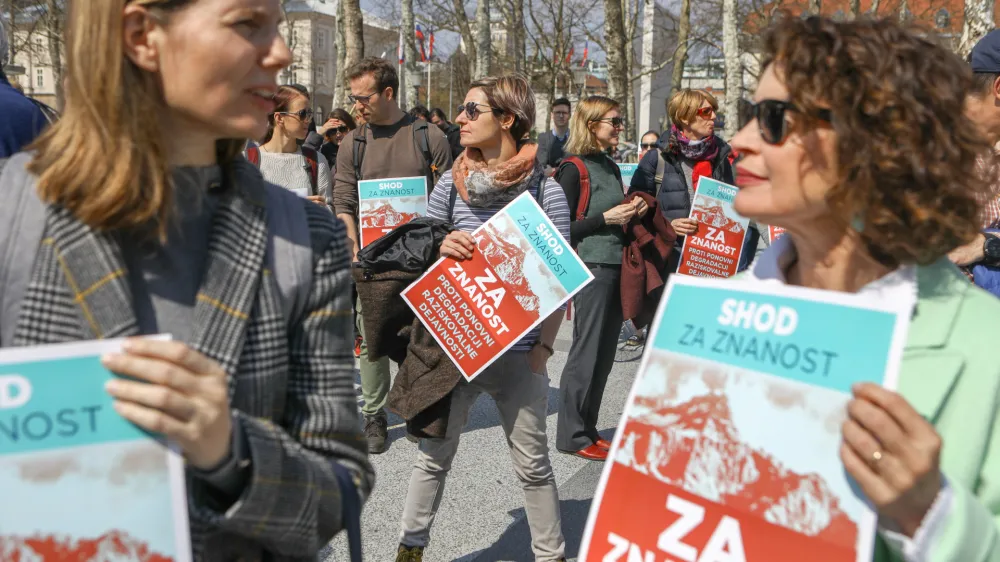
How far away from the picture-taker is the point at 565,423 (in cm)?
540

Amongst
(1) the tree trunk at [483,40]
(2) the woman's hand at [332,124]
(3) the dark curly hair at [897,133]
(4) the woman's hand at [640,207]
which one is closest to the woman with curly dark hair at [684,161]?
(4) the woman's hand at [640,207]

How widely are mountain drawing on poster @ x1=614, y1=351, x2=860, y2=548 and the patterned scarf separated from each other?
230cm

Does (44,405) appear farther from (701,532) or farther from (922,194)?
(922,194)

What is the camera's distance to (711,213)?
18.7 ft

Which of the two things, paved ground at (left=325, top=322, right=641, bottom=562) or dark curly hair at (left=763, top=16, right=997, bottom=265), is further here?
paved ground at (left=325, top=322, right=641, bottom=562)

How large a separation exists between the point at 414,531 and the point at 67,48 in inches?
107

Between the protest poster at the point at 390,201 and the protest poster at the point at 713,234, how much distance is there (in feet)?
5.49

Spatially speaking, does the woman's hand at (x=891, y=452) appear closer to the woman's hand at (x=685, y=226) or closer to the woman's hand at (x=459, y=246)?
the woman's hand at (x=459, y=246)

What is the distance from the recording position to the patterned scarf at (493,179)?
3.86 meters

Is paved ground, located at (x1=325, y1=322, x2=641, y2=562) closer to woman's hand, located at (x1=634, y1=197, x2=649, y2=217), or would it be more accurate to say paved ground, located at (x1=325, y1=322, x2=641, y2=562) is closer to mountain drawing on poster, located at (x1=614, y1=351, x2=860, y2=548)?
woman's hand, located at (x1=634, y1=197, x2=649, y2=217)

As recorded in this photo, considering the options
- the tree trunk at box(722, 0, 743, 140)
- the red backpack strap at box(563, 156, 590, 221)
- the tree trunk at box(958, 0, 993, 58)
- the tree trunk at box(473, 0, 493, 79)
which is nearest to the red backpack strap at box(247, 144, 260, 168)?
the red backpack strap at box(563, 156, 590, 221)

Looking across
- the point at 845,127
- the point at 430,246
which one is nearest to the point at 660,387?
the point at 845,127

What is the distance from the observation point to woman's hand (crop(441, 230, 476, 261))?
372 centimetres

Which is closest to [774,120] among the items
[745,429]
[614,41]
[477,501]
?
[745,429]
